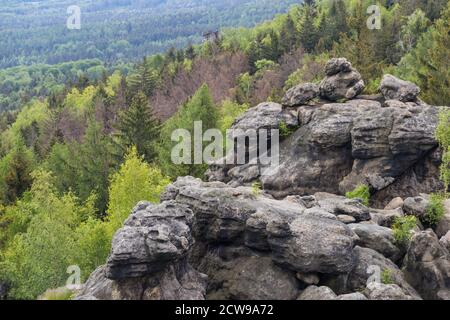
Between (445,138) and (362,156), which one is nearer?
(445,138)

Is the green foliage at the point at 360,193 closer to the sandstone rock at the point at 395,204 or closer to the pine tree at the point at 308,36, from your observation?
the sandstone rock at the point at 395,204

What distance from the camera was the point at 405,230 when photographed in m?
24.0

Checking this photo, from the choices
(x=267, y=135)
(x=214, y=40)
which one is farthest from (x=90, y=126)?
(x=214, y=40)

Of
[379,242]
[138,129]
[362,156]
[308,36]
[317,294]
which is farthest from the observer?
[308,36]

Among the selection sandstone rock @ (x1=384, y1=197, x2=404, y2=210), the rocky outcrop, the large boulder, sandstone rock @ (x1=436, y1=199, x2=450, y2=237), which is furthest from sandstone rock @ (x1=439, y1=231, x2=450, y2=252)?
the large boulder

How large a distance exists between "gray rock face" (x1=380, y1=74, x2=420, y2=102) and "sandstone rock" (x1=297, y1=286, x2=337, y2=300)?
61.2 ft

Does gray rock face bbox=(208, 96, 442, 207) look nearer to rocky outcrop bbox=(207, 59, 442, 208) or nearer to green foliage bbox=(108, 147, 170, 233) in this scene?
rocky outcrop bbox=(207, 59, 442, 208)

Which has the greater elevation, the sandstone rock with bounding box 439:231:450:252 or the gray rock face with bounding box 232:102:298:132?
the gray rock face with bounding box 232:102:298:132

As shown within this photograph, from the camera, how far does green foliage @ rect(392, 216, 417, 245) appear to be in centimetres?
2391

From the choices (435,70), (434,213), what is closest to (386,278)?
(434,213)

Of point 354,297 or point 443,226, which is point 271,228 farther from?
point 443,226

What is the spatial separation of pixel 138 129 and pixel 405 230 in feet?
125
